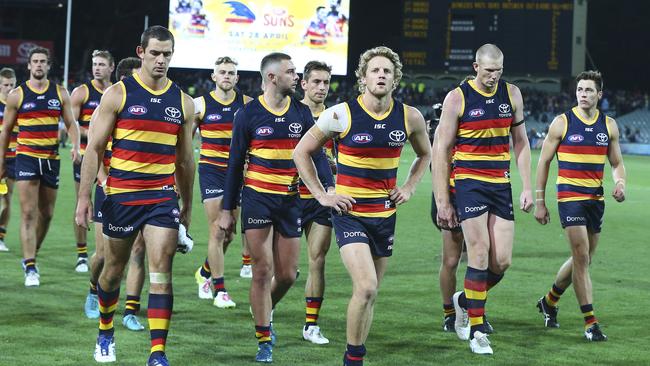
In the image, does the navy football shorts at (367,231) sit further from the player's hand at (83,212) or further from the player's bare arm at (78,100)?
the player's bare arm at (78,100)

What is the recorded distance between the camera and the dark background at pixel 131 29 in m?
64.6

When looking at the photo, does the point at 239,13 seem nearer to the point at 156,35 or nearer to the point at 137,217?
the point at 156,35

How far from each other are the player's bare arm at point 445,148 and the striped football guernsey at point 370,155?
3.12 ft

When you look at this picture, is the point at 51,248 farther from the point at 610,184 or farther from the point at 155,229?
the point at 610,184

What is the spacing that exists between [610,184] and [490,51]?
23345 mm

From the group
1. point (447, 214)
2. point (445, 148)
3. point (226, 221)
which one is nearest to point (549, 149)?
point (445, 148)

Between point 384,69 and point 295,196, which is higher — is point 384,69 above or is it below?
above

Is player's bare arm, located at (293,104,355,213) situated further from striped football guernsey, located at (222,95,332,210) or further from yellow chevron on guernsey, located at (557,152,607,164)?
yellow chevron on guernsey, located at (557,152,607,164)

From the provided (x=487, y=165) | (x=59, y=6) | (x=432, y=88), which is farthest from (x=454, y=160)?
(x=59, y=6)

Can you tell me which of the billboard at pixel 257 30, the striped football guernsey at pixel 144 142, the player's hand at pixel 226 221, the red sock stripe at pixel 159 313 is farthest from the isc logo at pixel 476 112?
the billboard at pixel 257 30

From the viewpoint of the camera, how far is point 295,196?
896 cm

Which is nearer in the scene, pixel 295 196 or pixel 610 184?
pixel 295 196

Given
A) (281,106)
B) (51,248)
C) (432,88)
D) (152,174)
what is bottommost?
(51,248)

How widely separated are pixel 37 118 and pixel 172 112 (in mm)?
5162
